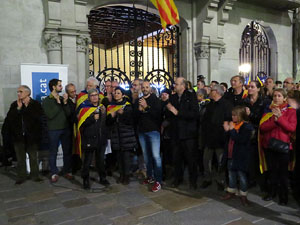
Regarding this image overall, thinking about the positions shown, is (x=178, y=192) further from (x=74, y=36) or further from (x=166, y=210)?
(x=74, y=36)

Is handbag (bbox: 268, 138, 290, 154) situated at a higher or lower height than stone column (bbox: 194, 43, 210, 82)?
lower

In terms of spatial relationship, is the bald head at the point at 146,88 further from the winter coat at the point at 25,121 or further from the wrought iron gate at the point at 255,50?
the wrought iron gate at the point at 255,50

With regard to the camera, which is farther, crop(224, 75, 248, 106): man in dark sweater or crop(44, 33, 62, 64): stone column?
crop(44, 33, 62, 64): stone column

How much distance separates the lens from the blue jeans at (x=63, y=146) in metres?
4.96

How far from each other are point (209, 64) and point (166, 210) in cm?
637

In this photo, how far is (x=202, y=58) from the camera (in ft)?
Answer: 28.8

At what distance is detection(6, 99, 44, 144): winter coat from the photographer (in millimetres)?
4785

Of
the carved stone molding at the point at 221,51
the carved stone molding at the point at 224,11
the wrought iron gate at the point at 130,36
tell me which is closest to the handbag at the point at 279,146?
the wrought iron gate at the point at 130,36

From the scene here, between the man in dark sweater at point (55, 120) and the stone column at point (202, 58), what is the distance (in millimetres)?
5081

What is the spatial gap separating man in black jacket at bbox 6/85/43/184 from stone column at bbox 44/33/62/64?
2109 mm

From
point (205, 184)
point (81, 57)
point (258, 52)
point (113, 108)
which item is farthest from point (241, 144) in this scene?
point (258, 52)

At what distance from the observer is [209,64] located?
8.95 metres

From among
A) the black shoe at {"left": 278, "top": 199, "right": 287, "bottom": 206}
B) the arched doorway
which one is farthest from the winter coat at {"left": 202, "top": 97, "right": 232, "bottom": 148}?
the arched doorway

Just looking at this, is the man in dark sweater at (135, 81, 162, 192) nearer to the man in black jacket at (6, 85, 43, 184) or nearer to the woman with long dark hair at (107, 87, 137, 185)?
the woman with long dark hair at (107, 87, 137, 185)
